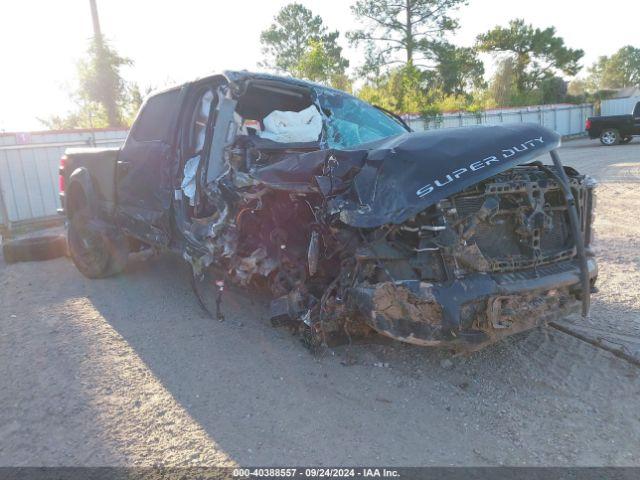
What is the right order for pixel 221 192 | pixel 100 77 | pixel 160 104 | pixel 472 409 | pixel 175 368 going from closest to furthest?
pixel 472 409
pixel 175 368
pixel 221 192
pixel 160 104
pixel 100 77

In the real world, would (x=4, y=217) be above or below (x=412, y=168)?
below

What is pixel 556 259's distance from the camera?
3160 millimetres

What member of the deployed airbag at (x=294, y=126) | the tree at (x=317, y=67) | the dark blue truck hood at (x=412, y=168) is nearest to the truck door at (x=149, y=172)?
the deployed airbag at (x=294, y=126)

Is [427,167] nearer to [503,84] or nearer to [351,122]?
[351,122]

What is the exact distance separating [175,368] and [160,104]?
279cm

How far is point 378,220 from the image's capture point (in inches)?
110

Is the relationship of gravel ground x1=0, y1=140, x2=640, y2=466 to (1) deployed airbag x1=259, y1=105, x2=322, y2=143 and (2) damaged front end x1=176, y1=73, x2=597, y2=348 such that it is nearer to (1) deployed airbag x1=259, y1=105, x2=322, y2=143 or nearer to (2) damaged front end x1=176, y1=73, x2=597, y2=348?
(2) damaged front end x1=176, y1=73, x2=597, y2=348

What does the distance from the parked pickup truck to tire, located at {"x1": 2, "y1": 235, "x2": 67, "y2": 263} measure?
70.1ft

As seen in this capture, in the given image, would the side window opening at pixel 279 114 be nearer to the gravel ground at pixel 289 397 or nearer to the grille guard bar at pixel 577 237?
the gravel ground at pixel 289 397

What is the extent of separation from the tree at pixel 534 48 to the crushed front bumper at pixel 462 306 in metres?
41.1

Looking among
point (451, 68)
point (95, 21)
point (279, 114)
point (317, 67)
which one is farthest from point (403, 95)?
point (279, 114)

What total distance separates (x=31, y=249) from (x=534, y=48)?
4200cm

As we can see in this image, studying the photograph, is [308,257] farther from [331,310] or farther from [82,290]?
[82,290]

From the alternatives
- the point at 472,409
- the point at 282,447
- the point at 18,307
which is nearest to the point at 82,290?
the point at 18,307
